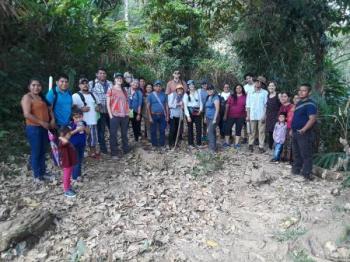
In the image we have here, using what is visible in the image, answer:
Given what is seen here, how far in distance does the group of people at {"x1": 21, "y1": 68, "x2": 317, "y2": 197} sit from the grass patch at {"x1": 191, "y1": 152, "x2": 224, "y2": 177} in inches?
20.3

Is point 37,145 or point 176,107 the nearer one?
point 37,145

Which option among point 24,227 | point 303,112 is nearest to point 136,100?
point 303,112

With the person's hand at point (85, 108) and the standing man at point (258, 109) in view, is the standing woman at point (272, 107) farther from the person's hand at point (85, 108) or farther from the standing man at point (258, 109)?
the person's hand at point (85, 108)

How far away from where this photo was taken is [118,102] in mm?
7273

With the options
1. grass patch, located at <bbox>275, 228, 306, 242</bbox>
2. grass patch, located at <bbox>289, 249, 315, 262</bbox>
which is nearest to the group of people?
grass patch, located at <bbox>275, 228, 306, 242</bbox>

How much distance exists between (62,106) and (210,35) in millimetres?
6642

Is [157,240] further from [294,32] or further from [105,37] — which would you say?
[105,37]

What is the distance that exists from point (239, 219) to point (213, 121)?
2.84 m

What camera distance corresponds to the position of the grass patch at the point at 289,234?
5062 millimetres

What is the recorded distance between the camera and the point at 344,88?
11336 mm

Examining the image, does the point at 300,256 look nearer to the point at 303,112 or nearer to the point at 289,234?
the point at 289,234

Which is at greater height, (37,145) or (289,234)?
(37,145)

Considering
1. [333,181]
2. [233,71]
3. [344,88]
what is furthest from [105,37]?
[333,181]

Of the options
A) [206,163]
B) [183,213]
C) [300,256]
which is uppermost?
[206,163]
